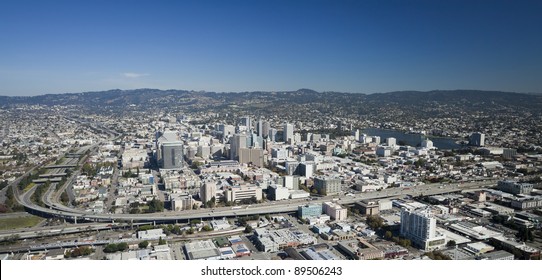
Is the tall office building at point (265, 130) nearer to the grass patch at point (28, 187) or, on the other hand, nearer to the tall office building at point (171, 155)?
the tall office building at point (171, 155)

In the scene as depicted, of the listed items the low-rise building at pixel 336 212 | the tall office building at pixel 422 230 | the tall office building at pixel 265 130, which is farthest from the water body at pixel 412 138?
the tall office building at pixel 422 230

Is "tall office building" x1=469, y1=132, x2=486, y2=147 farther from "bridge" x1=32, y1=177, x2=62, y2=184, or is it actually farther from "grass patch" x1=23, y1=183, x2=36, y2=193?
"grass patch" x1=23, y1=183, x2=36, y2=193

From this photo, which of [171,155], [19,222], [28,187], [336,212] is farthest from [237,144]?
[19,222]

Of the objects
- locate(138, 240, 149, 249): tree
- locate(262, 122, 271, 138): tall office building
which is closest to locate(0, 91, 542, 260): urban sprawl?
locate(138, 240, 149, 249): tree

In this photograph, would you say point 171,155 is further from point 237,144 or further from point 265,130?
point 265,130

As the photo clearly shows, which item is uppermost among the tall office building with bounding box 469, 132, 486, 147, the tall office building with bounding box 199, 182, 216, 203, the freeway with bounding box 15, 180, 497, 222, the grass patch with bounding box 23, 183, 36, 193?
the tall office building with bounding box 469, 132, 486, 147

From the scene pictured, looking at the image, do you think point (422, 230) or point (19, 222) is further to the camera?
point (19, 222)
